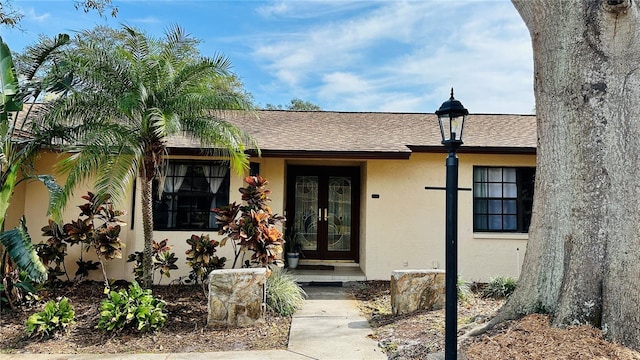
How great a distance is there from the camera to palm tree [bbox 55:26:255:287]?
5598 mm

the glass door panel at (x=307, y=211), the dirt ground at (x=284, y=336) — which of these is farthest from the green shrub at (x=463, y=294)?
the glass door panel at (x=307, y=211)

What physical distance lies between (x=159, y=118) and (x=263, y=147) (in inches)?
110

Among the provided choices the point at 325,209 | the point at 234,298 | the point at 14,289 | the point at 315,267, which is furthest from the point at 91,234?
the point at 325,209

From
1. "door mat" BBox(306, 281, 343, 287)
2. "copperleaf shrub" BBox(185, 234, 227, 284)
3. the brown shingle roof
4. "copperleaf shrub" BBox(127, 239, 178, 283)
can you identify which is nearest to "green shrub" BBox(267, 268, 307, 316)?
"copperleaf shrub" BBox(185, 234, 227, 284)

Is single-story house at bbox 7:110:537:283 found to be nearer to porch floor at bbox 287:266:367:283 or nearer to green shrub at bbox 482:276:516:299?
porch floor at bbox 287:266:367:283

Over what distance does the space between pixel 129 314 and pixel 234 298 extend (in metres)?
1.45

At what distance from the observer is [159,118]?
5.49 metres

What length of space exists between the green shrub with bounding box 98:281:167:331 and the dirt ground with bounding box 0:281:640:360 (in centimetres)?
13

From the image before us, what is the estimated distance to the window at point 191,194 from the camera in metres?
8.24

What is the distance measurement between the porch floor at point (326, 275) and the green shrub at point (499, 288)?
8.60ft

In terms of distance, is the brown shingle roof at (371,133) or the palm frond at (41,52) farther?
the brown shingle roof at (371,133)

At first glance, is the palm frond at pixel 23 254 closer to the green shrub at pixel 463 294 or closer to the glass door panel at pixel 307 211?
the glass door panel at pixel 307 211

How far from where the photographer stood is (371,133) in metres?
9.62

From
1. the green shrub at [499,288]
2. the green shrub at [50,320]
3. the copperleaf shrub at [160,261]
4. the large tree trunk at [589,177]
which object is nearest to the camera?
the large tree trunk at [589,177]
